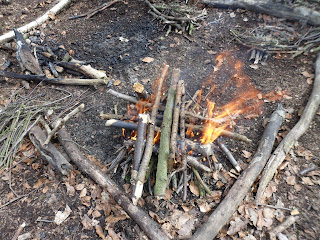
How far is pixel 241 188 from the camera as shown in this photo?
3.69 metres

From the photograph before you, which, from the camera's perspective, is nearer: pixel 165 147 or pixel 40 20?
pixel 165 147

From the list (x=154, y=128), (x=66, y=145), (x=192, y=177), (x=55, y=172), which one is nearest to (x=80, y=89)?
(x=66, y=145)

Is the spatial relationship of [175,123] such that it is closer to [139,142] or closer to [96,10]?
[139,142]

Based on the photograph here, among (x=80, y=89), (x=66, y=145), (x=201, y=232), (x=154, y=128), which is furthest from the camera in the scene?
(x=80, y=89)

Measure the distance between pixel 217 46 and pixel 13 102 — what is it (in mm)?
5588

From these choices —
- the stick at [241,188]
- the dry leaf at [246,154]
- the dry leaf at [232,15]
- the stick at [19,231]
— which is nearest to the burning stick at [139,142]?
the stick at [241,188]

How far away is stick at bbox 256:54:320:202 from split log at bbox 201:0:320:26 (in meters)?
2.49

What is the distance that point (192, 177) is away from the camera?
Answer: 153 inches

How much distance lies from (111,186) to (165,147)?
3.60ft

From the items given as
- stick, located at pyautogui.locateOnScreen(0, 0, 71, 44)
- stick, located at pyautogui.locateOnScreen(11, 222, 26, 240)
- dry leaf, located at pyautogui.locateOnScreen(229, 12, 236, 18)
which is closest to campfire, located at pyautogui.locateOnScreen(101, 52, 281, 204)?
stick, located at pyautogui.locateOnScreen(11, 222, 26, 240)

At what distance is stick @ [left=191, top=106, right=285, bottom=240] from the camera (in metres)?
3.31

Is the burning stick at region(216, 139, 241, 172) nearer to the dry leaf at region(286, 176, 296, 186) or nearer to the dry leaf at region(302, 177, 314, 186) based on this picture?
the dry leaf at region(286, 176, 296, 186)

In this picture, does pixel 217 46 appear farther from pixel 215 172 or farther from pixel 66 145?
pixel 66 145

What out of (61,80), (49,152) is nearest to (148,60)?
(61,80)
